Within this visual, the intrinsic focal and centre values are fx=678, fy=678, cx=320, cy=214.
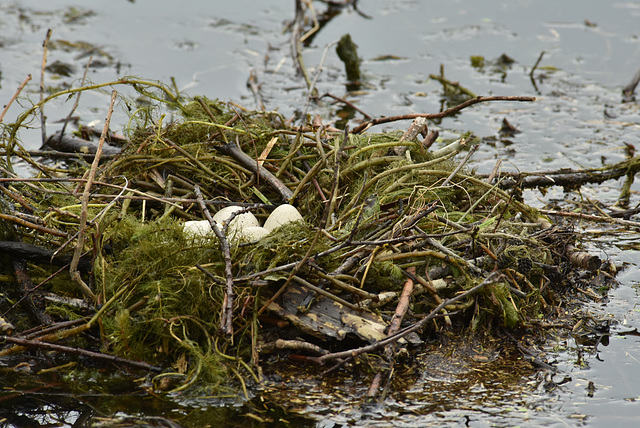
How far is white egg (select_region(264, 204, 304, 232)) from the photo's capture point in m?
3.50

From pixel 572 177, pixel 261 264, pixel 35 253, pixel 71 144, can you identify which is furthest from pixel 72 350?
pixel 572 177

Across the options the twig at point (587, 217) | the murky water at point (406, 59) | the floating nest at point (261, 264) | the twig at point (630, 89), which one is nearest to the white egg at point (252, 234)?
the floating nest at point (261, 264)

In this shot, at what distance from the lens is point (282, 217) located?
3.50 meters

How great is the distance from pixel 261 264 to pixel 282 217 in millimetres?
410

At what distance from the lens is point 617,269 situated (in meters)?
4.09

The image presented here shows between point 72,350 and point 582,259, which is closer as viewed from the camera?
point 72,350

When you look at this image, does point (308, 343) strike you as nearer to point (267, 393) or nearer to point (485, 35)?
point (267, 393)

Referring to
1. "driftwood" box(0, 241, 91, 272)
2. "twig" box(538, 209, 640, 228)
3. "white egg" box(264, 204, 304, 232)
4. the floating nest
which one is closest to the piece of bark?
the floating nest

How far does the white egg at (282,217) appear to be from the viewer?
350 centimetres

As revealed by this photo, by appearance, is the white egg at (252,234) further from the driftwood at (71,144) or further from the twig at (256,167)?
the driftwood at (71,144)

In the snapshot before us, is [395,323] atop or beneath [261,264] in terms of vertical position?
beneath

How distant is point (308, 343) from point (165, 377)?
0.64 meters

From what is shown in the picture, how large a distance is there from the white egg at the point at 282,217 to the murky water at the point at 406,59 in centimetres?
194

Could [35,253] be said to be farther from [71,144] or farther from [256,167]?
[71,144]
